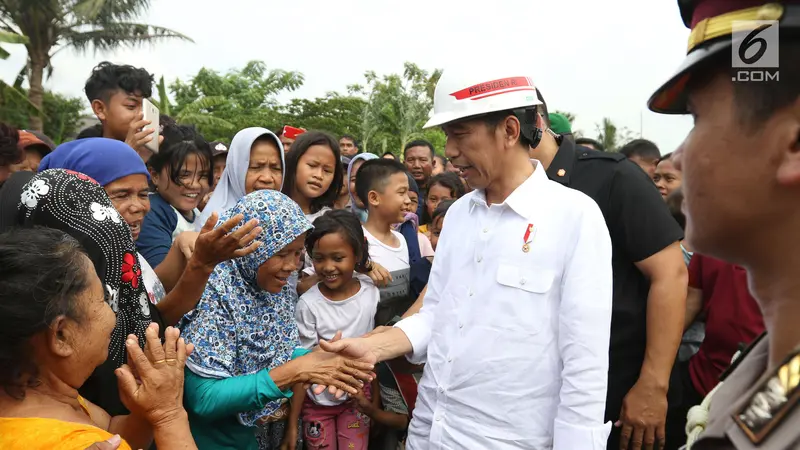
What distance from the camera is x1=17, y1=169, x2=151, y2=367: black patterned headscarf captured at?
1912 millimetres

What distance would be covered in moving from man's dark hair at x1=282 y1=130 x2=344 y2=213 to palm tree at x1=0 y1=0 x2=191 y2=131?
48.5ft

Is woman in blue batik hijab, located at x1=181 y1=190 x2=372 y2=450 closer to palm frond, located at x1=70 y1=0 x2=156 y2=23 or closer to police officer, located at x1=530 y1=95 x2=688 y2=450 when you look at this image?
police officer, located at x1=530 y1=95 x2=688 y2=450

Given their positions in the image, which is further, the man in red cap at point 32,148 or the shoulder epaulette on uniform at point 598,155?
the man in red cap at point 32,148

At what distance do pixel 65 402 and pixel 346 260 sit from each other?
193 cm

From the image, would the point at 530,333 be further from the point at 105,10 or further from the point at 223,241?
the point at 105,10

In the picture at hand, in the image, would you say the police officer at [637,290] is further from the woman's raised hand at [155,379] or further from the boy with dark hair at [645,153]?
the boy with dark hair at [645,153]

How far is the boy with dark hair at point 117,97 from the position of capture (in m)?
3.63

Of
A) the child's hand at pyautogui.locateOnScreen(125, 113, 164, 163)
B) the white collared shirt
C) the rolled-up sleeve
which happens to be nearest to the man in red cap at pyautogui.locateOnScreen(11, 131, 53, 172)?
the child's hand at pyautogui.locateOnScreen(125, 113, 164, 163)

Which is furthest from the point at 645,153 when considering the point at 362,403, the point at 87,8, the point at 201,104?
the point at 87,8

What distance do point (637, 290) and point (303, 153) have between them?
240cm

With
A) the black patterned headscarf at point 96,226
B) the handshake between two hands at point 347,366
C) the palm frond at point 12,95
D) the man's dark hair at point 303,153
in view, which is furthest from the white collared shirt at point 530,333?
the palm frond at point 12,95

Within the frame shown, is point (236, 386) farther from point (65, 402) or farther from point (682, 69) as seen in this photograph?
point (682, 69)

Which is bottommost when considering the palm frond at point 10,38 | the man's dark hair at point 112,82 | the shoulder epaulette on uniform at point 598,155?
the shoulder epaulette on uniform at point 598,155

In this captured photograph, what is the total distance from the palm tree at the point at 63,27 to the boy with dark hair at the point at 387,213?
1491 cm
